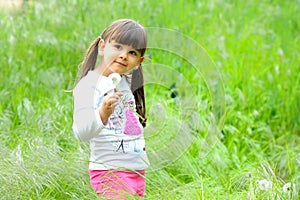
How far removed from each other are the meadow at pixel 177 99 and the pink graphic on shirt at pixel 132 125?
0.33 meters

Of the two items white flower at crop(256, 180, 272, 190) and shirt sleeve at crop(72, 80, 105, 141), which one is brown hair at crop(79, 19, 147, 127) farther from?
white flower at crop(256, 180, 272, 190)

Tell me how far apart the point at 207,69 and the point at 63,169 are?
180cm

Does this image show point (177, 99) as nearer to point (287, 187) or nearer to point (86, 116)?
point (287, 187)

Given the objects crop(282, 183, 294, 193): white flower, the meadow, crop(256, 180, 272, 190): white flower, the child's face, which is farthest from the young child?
crop(282, 183, 294, 193): white flower

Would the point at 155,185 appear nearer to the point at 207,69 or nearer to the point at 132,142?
the point at 132,142

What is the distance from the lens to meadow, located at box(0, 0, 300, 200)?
282 centimetres

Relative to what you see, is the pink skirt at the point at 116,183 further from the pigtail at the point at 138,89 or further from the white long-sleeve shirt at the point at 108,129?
the pigtail at the point at 138,89

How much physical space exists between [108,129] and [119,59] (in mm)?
269

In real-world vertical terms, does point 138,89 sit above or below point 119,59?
below

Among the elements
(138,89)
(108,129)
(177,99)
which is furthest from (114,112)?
(177,99)

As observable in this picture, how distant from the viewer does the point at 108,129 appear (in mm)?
2441

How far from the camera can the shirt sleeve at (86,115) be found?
2.35 metres

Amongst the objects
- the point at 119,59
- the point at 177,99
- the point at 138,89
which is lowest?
the point at 177,99

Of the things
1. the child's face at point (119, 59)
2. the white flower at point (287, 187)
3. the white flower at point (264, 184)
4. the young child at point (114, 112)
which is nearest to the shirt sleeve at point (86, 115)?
the young child at point (114, 112)
